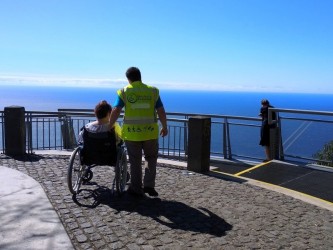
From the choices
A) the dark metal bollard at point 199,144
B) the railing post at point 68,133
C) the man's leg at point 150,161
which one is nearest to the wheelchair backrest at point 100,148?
the man's leg at point 150,161

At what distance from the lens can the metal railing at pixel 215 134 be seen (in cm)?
940

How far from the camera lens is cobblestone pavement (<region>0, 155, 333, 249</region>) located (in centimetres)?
434

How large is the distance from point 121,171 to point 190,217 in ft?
4.70

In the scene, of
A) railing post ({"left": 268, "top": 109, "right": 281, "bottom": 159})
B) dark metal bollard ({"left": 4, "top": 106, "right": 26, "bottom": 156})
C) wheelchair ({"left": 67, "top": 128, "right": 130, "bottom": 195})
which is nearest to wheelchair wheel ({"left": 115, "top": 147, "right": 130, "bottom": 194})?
wheelchair ({"left": 67, "top": 128, "right": 130, "bottom": 195})

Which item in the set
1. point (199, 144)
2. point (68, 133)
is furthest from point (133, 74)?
point (68, 133)

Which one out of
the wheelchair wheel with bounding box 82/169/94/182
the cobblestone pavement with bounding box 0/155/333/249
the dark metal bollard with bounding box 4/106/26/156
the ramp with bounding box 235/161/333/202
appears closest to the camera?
the cobblestone pavement with bounding box 0/155/333/249

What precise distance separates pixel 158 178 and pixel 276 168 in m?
2.73

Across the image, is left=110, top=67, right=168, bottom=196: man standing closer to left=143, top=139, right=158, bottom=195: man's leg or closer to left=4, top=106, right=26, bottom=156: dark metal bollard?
left=143, top=139, right=158, bottom=195: man's leg

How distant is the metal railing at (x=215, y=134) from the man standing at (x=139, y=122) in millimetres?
4081

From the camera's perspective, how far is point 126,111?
5.81 m

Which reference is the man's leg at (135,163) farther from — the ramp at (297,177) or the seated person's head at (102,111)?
the ramp at (297,177)

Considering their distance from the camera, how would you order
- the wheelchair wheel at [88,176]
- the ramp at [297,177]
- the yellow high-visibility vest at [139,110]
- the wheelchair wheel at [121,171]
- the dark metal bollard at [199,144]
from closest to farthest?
the yellow high-visibility vest at [139,110] → the wheelchair wheel at [121,171] → the wheelchair wheel at [88,176] → the ramp at [297,177] → the dark metal bollard at [199,144]

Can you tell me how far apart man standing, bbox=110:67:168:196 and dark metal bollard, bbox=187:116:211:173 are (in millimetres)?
1873

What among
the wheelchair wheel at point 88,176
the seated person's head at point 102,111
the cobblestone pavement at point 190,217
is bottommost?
the cobblestone pavement at point 190,217
